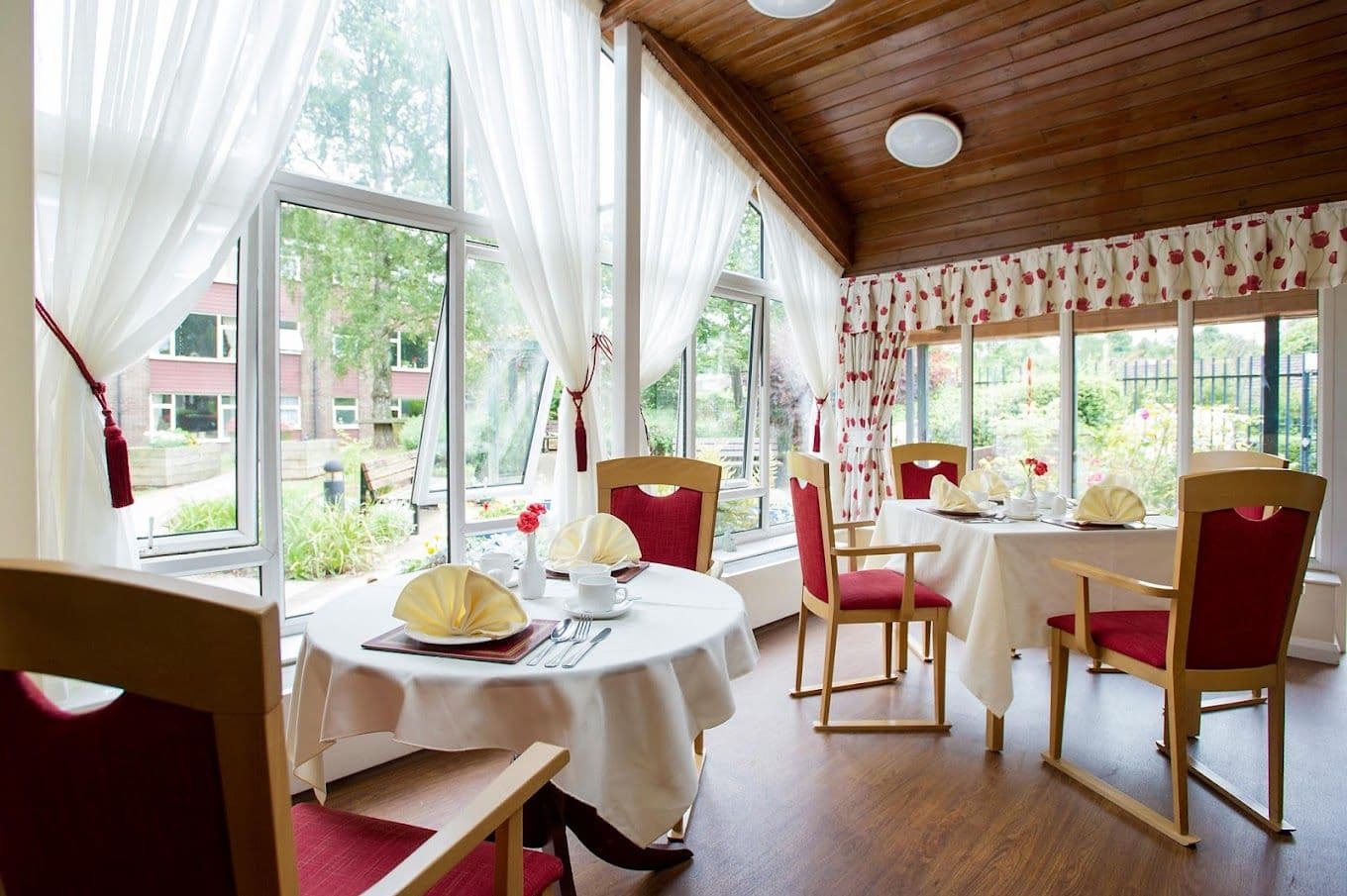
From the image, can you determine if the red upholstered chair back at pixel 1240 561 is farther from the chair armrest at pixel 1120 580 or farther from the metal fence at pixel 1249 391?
the metal fence at pixel 1249 391

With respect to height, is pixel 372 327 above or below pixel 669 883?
above

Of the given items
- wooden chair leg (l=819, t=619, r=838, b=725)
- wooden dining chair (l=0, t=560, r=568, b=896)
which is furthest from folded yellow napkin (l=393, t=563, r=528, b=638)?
wooden chair leg (l=819, t=619, r=838, b=725)

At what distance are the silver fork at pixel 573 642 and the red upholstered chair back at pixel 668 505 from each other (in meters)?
0.92

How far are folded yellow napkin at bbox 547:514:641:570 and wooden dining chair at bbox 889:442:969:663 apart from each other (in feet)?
7.88

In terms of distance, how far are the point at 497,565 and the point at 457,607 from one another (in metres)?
0.40

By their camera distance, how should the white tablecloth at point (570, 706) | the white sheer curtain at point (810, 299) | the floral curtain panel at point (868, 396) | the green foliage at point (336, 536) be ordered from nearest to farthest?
the white tablecloth at point (570, 706)
the green foliage at point (336, 536)
the white sheer curtain at point (810, 299)
the floral curtain panel at point (868, 396)

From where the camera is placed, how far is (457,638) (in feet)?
4.70

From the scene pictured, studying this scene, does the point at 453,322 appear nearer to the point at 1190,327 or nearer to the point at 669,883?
the point at 669,883

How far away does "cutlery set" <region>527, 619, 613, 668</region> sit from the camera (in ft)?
4.42

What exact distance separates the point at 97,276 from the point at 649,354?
7.32ft

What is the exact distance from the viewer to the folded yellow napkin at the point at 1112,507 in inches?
108

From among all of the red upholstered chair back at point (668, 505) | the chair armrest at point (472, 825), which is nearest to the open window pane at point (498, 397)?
the red upholstered chair back at point (668, 505)

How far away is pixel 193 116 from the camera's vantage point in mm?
2117

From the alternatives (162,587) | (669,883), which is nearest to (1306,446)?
(669,883)
